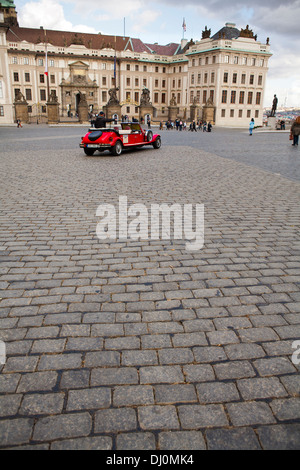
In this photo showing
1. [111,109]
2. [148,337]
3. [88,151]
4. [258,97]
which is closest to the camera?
[148,337]

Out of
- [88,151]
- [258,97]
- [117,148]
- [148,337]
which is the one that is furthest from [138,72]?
[148,337]

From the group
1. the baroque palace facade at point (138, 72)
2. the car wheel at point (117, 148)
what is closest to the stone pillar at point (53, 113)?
the baroque palace facade at point (138, 72)

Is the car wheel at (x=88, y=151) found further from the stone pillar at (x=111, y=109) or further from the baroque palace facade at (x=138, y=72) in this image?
the baroque palace facade at (x=138, y=72)

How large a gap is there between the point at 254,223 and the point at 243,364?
13.2 feet

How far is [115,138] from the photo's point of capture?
16750mm

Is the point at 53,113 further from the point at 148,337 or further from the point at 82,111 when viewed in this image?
the point at 148,337

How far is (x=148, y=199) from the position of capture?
26.6 feet

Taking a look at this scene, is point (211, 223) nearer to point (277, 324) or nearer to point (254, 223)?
point (254, 223)

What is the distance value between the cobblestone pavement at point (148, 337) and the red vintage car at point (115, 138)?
9.93 m

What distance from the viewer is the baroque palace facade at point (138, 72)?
73013 millimetres

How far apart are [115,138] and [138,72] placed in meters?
81.0

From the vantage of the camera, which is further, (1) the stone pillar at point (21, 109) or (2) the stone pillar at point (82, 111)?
(2) the stone pillar at point (82, 111)

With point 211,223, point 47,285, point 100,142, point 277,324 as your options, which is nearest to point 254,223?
point 211,223

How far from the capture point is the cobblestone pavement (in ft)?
7.61
